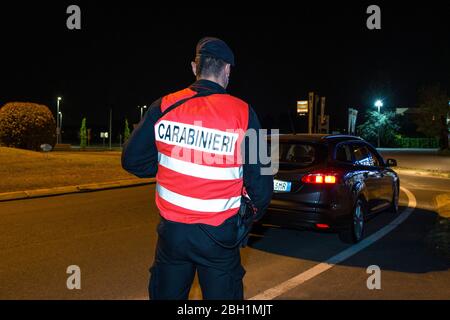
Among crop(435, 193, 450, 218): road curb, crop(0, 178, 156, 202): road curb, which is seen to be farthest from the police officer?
crop(0, 178, 156, 202): road curb

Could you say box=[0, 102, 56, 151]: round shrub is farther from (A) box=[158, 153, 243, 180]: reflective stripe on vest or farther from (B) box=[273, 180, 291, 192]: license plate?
A: (A) box=[158, 153, 243, 180]: reflective stripe on vest

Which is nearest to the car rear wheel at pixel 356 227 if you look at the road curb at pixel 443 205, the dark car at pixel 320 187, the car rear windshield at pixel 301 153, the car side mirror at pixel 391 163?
the dark car at pixel 320 187

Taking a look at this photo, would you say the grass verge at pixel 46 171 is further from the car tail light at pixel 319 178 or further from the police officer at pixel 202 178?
the police officer at pixel 202 178

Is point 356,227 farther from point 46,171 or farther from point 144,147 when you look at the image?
point 46,171

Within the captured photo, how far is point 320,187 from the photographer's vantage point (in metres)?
7.00

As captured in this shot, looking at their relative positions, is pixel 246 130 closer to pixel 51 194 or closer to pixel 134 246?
pixel 134 246

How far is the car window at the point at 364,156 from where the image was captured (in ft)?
27.0

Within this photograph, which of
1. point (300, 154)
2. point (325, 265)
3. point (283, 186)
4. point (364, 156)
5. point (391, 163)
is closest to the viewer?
point (325, 265)

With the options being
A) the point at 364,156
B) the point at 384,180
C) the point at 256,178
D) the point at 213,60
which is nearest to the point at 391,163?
the point at 384,180

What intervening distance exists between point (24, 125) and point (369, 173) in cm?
1819

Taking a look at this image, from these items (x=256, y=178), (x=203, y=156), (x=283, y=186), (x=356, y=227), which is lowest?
(x=356, y=227)

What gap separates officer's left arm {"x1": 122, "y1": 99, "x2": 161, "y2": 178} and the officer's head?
0.32 m

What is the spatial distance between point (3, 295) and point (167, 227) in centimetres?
280

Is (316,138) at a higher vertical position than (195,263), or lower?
higher
